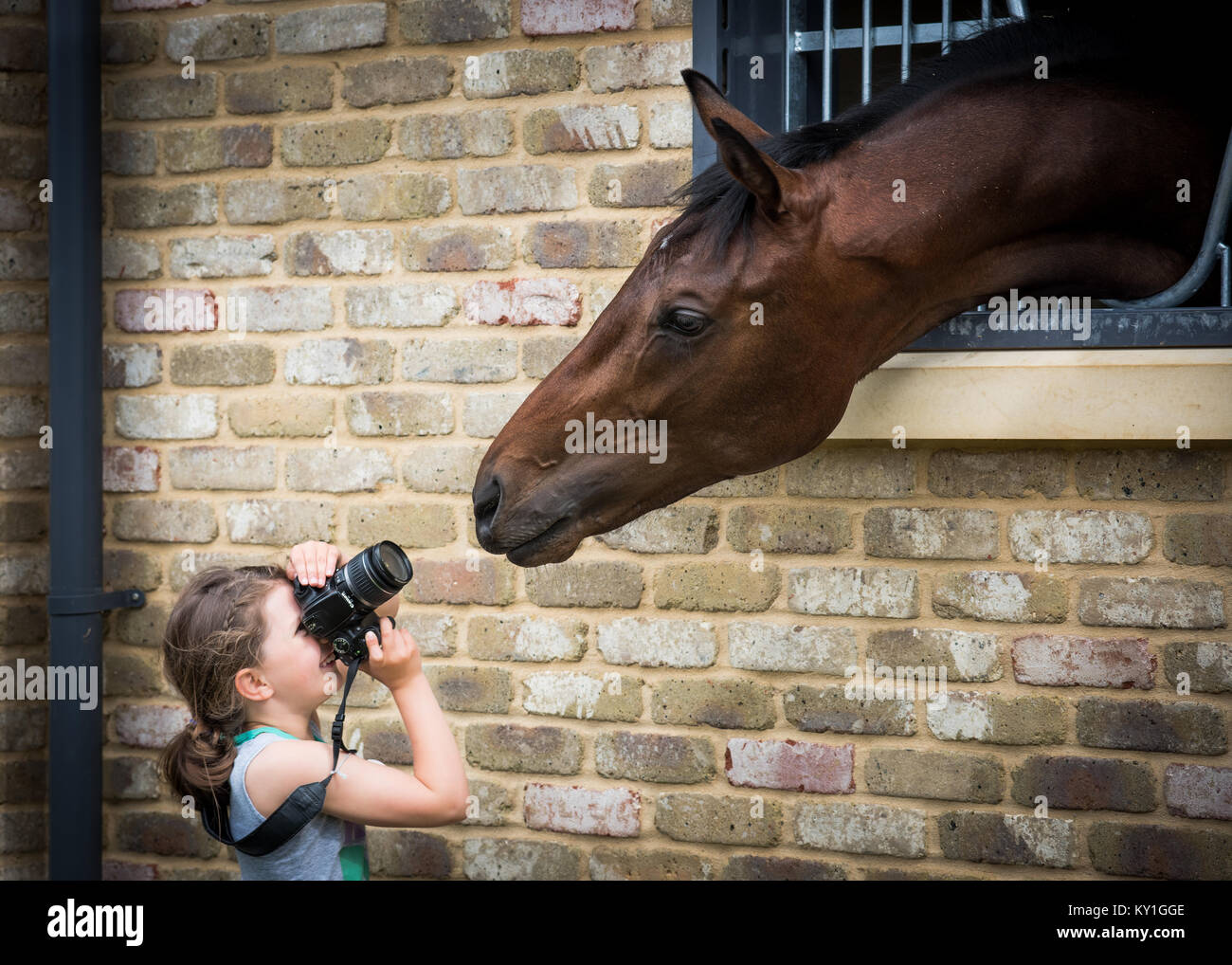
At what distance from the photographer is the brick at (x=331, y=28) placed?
299 centimetres

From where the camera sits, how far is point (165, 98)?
3.19m

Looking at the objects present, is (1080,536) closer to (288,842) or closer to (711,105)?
(711,105)

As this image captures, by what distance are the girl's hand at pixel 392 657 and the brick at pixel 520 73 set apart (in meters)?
1.61

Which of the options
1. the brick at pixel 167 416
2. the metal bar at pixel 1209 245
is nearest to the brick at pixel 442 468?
the brick at pixel 167 416

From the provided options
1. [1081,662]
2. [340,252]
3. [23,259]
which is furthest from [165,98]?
[1081,662]

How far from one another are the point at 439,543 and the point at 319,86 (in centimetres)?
133

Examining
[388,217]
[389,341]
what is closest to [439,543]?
[389,341]

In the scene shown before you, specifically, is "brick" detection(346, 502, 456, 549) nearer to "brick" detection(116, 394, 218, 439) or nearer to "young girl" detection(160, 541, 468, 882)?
"brick" detection(116, 394, 218, 439)

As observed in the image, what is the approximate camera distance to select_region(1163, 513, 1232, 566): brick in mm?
2463

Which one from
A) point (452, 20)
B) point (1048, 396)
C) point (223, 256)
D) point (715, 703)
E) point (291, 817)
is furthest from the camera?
point (223, 256)

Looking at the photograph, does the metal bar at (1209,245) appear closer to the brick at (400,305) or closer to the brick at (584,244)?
the brick at (584,244)

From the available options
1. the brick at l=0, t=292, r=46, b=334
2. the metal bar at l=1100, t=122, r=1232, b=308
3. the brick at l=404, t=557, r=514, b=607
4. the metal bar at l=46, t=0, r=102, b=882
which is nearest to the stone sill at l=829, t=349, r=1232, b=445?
the metal bar at l=1100, t=122, r=1232, b=308

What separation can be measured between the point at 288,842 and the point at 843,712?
1423mm

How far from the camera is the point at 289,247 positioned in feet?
10.1
